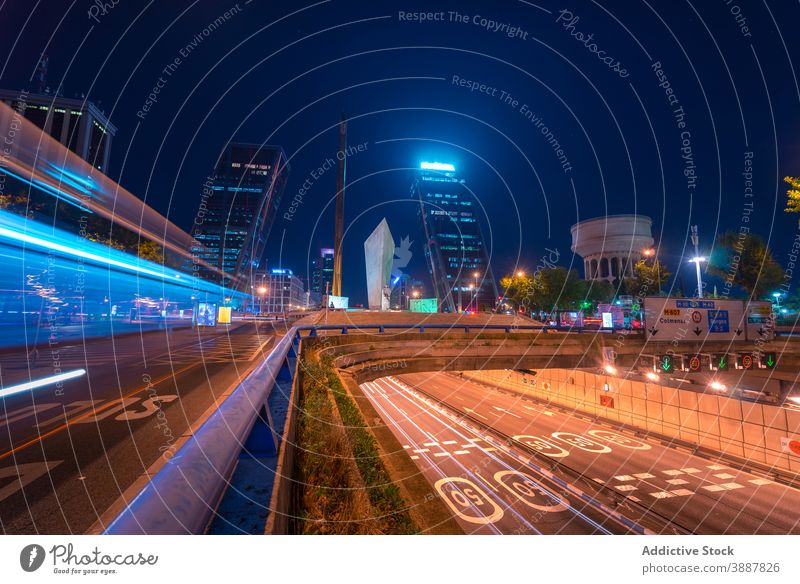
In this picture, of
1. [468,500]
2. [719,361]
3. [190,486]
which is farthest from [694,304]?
[190,486]

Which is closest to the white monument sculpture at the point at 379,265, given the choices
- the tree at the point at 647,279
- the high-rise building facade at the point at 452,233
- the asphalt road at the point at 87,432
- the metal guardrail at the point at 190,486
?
the tree at the point at 647,279

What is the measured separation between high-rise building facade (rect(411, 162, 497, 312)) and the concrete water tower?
4473 centimetres

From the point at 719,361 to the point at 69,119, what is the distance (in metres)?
150

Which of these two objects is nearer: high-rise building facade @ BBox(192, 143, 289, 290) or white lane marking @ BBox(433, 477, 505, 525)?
white lane marking @ BBox(433, 477, 505, 525)

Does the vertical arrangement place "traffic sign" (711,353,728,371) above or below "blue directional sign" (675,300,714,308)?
below

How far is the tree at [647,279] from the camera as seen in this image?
53275 mm

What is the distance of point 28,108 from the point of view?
3383 inches

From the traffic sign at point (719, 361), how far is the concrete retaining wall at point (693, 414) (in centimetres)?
322

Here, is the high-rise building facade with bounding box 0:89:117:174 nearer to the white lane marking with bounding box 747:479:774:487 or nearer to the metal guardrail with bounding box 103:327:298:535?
the metal guardrail with bounding box 103:327:298:535

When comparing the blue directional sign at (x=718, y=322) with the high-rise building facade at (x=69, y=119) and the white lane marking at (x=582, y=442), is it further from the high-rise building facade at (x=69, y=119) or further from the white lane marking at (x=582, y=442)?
the high-rise building facade at (x=69, y=119)

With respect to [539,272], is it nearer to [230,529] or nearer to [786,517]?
[786,517]

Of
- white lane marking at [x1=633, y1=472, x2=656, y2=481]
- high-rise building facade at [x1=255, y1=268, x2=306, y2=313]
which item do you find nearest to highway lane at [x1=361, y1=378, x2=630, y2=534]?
white lane marking at [x1=633, y1=472, x2=656, y2=481]

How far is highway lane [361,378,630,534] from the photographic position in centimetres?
1375
